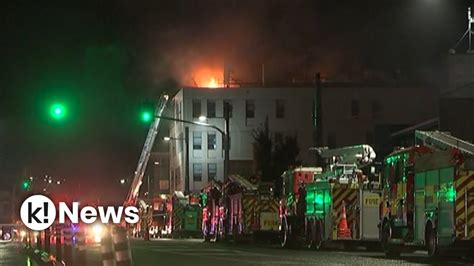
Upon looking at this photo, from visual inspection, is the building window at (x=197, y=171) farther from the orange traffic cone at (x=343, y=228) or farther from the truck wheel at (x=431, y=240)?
the truck wheel at (x=431, y=240)

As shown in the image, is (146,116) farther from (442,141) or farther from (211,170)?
(211,170)

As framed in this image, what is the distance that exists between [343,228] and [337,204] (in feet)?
2.70

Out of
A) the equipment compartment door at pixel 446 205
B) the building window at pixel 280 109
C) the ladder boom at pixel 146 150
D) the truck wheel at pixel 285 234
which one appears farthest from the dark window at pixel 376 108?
the equipment compartment door at pixel 446 205

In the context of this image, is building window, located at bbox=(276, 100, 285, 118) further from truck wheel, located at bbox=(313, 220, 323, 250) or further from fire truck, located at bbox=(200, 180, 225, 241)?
truck wheel, located at bbox=(313, 220, 323, 250)

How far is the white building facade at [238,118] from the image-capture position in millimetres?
84875

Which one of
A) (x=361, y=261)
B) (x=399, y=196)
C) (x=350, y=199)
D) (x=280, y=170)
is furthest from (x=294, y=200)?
(x=280, y=170)

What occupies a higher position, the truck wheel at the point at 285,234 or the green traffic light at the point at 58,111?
the green traffic light at the point at 58,111

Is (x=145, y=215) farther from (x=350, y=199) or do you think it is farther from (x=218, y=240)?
(x=350, y=199)

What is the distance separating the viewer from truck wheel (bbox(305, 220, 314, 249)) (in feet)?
112

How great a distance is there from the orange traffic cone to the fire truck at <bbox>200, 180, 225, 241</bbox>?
51.7 ft

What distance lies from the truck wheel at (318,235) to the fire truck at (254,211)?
8.52 meters

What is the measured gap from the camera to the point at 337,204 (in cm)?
3234

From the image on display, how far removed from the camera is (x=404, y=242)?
1032 inches

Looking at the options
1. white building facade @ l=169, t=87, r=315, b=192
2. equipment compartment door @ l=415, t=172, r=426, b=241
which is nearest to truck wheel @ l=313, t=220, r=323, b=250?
equipment compartment door @ l=415, t=172, r=426, b=241
